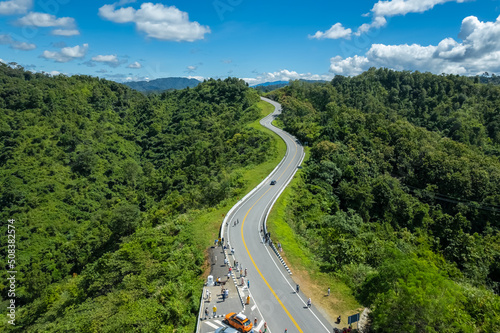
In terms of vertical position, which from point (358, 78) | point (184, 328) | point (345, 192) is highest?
point (358, 78)

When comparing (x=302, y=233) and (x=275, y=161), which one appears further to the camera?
(x=275, y=161)

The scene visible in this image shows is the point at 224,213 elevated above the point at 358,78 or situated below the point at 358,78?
below

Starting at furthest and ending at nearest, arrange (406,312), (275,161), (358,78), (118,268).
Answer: (358,78), (275,161), (118,268), (406,312)

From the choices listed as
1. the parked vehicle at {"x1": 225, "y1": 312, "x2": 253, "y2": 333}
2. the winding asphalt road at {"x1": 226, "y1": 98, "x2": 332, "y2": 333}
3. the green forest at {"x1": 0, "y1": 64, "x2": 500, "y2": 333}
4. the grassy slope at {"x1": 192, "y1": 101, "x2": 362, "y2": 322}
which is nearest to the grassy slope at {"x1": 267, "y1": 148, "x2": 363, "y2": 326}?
the grassy slope at {"x1": 192, "y1": 101, "x2": 362, "y2": 322}

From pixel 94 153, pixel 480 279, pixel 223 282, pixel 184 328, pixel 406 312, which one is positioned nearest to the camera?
pixel 406 312

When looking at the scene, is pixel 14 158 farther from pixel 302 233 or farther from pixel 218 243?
pixel 302 233

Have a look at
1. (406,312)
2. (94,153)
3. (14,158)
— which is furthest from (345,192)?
(14,158)

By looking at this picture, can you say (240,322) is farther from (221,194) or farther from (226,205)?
(221,194)

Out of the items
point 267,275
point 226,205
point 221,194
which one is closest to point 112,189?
point 221,194
